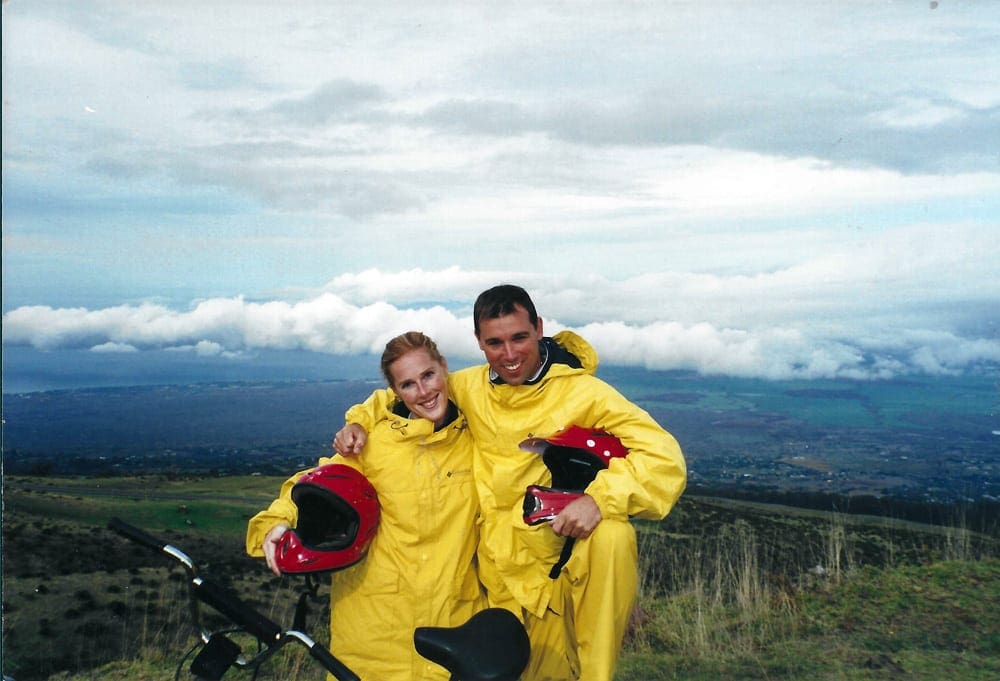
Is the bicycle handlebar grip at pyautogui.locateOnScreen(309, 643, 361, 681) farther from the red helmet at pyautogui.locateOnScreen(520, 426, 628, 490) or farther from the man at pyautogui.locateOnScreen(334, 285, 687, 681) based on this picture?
the red helmet at pyautogui.locateOnScreen(520, 426, 628, 490)

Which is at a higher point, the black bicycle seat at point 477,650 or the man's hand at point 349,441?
the man's hand at point 349,441

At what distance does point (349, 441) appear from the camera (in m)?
3.53

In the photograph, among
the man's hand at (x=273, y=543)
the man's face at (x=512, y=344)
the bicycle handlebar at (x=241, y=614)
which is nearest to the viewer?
the bicycle handlebar at (x=241, y=614)

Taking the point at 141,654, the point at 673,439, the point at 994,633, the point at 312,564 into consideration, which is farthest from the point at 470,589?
the point at 994,633

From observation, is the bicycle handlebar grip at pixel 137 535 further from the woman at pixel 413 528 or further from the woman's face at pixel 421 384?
the woman's face at pixel 421 384

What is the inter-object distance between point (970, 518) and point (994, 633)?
2.77 m

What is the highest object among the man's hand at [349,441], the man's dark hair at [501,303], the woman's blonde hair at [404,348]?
the man's dark hair at [501,303]

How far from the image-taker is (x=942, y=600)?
19.8 feet

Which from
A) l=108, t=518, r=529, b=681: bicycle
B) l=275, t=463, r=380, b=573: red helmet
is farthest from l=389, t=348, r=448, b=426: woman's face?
l=108, t=518, r=529, b=681: bicycle

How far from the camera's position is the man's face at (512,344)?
3451 millimetres

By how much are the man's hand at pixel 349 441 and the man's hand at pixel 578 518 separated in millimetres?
933

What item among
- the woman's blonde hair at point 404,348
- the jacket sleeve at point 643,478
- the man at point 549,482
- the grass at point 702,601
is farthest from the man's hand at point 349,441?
the grass at point 702,601

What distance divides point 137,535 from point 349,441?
3.03 feet

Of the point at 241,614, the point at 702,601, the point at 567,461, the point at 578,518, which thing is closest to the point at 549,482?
the point at 567,461
